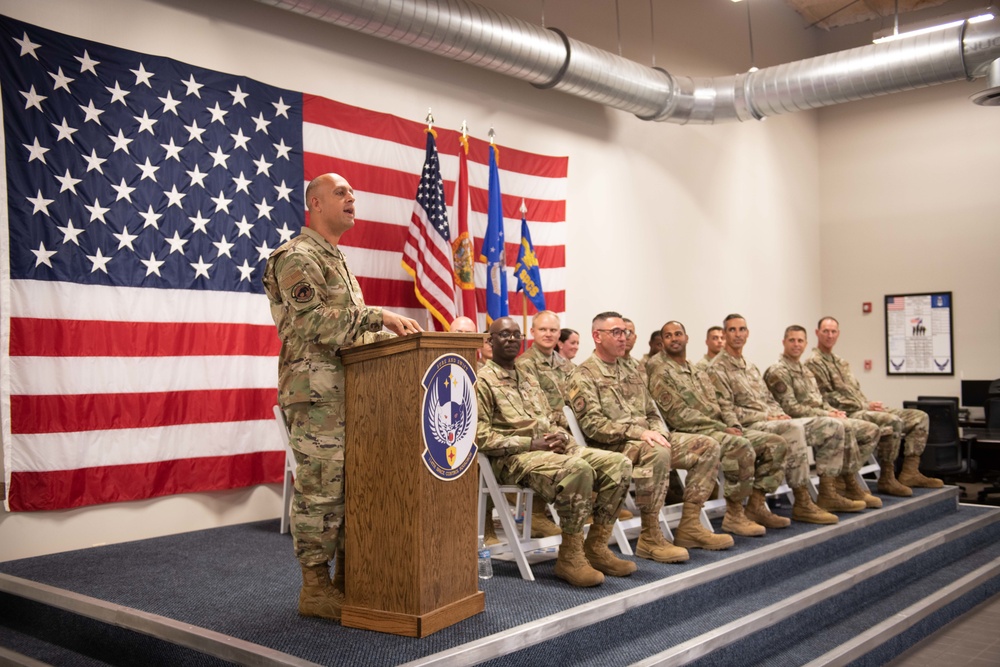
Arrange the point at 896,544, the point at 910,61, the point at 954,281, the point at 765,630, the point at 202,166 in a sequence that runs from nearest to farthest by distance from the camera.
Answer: the point at 765,630 → the point at 202,166 → the point at 896,544 → the point at 910,61 → the point at 954,281

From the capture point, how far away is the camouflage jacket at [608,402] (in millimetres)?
4801

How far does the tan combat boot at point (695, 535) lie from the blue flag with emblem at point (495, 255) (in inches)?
87.8

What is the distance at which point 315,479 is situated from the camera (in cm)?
317

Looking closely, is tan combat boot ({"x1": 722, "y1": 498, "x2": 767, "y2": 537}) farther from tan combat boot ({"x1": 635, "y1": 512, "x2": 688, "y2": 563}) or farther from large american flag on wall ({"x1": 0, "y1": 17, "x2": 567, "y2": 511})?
large american flag on wall ({"x1": 0, "y1": 17, "x2": 567, "y2": 511})

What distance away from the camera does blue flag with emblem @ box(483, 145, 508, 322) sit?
6527 mm

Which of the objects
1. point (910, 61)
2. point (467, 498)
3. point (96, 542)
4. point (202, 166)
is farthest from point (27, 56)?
point (910, 61)

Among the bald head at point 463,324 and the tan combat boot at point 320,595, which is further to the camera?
the bald head at point 463,324

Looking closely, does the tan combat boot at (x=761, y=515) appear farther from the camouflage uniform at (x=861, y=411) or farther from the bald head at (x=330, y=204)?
the bald head at (x=330, y=204)

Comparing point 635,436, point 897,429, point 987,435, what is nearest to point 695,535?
point 635,436

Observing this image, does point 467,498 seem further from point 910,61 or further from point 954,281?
point 954,281

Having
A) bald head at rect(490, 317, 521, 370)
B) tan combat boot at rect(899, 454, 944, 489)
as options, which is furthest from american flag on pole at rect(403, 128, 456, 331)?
tan combat boot at rect(899, 454, 944, 489)

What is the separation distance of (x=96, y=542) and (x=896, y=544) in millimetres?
4952

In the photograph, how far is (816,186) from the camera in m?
11.2

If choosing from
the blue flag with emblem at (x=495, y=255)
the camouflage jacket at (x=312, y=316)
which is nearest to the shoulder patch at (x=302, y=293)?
the camouflage jacket at (x=312, y=316)
